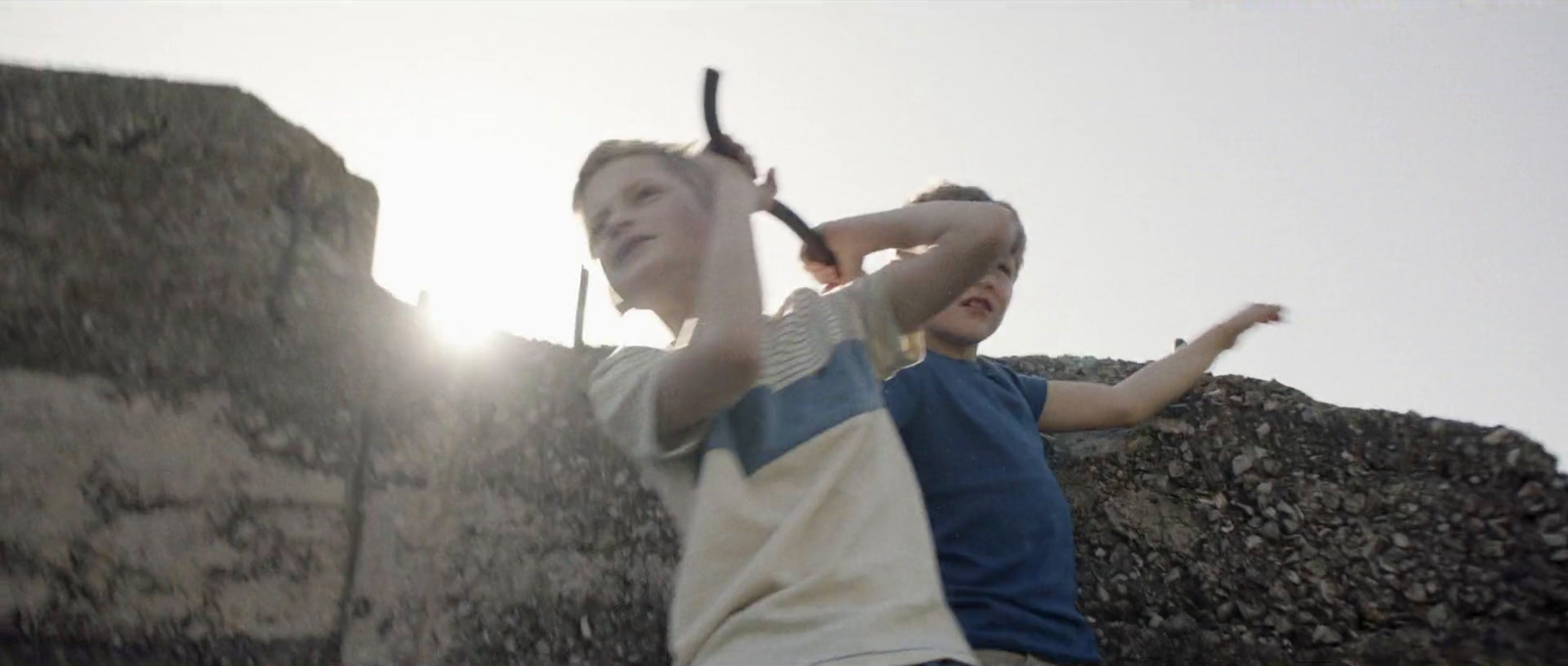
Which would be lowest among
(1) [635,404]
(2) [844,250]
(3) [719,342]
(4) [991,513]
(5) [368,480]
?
(5) [368,480]

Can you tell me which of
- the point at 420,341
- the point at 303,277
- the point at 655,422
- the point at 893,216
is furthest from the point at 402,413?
the point at 893,216

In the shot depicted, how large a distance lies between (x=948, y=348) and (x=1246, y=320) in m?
0.57

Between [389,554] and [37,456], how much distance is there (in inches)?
19.7

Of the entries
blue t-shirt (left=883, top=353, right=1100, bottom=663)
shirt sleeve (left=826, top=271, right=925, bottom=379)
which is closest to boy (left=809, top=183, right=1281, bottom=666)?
blue t-shirt (left=883, top=353, right=1100, bottom=663)

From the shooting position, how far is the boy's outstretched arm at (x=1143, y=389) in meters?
2.34

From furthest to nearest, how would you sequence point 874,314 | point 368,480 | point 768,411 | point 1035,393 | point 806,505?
1. point 1035,393
2. point 368,480
3. point 874,314
4. point 768,411
5. point 806,505

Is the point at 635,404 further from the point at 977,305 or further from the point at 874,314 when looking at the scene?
the point at 977,305

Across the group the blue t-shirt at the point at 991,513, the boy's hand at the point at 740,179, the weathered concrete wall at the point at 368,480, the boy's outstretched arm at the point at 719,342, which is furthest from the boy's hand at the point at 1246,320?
the boy's outstretched arm at the point at 719,342

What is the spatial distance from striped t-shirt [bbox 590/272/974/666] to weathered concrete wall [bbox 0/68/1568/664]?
24.8 inches

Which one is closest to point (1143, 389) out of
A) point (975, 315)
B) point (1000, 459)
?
point (975, 315)

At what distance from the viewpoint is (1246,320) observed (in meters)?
2.40

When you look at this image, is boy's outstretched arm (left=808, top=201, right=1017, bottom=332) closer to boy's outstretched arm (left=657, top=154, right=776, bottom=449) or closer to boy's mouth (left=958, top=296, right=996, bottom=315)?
boy's outstretched arm (left=657, top=154, right=776, bottom=449)

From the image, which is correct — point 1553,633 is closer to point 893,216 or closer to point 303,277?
point 893,216

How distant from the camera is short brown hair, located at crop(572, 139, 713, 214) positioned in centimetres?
169
